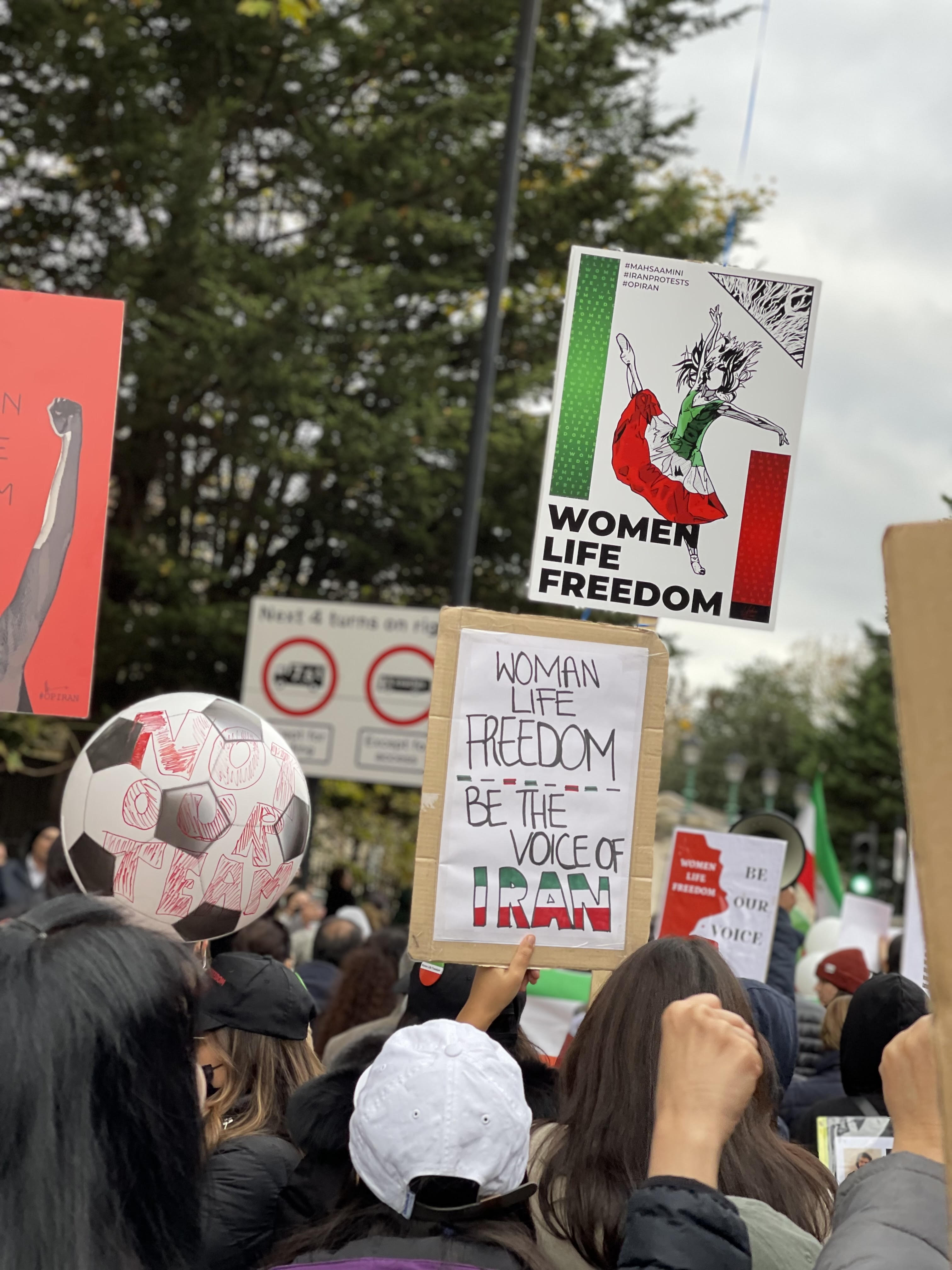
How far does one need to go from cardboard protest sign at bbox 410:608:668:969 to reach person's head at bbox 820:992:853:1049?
1498mm

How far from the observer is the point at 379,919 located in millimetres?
11852

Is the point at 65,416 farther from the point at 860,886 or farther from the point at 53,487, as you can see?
the point at 860,886

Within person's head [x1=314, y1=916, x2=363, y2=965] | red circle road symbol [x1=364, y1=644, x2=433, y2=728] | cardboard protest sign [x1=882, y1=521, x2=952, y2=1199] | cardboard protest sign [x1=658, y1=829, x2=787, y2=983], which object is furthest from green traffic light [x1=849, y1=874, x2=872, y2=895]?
cardboard protest sign [x1=882, y1=521, x2=952, y2=1199]

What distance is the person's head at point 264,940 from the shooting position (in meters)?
5.23

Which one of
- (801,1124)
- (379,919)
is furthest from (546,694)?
(379,919)

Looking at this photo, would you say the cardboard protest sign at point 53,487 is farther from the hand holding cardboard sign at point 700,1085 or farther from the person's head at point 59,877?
the hand holding cardboard sign at point 700,1085

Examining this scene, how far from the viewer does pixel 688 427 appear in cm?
370

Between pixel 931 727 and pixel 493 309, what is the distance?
29.5 feet

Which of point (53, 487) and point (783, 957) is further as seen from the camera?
point (783, 957)

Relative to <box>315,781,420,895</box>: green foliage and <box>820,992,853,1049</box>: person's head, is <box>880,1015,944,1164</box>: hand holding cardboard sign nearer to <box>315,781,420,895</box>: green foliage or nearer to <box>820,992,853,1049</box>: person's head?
<box>820,992,853,1049</box>: person's head

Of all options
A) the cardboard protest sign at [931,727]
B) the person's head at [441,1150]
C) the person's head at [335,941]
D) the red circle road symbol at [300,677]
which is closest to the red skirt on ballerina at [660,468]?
the person's head at [441,1150]

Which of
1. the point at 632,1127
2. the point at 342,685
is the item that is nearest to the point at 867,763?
the point at 342,685

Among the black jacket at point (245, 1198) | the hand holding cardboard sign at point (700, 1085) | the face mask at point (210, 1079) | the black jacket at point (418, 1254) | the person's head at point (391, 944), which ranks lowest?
the person's head at point (391, 944)

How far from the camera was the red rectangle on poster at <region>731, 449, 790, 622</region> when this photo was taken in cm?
371
